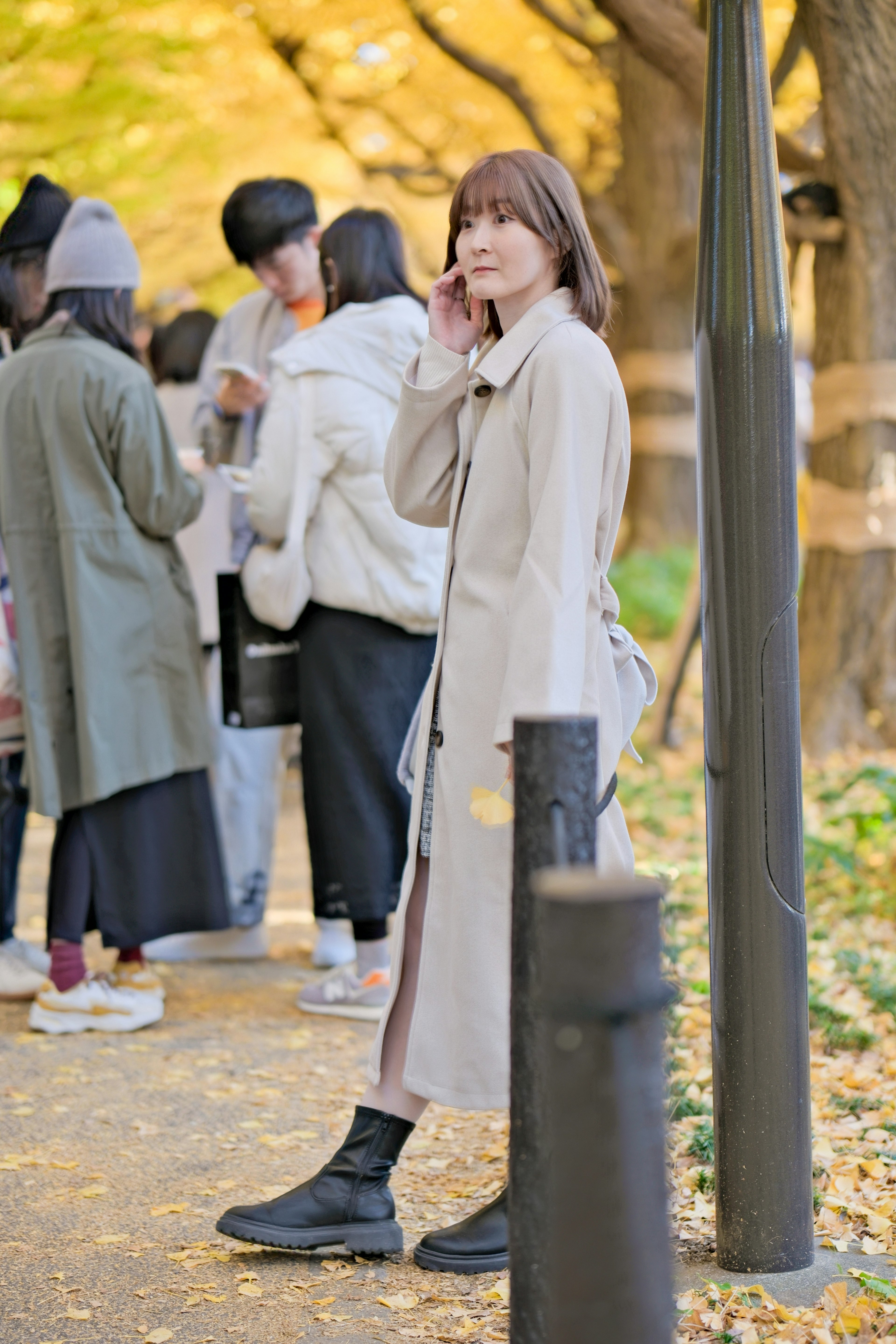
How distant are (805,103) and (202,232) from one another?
952 cm

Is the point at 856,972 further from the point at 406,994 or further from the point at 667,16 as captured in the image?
the point at 667,16

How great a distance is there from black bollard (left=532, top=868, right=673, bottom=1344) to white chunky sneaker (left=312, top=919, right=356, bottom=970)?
3.37 m

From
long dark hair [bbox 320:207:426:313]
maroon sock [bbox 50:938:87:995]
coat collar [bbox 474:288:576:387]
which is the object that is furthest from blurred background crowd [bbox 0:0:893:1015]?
coat collar [bbox 474:288:576:387]

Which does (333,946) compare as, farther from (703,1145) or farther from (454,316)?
(454,316)

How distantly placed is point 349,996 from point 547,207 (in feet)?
8.79

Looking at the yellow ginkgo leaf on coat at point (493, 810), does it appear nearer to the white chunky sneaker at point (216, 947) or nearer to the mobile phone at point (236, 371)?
the mobile phone at point (236, 371)

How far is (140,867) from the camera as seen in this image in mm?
4188

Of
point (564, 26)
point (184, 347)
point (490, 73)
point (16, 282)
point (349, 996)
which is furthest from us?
point (490, 73)

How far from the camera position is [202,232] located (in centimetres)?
1802

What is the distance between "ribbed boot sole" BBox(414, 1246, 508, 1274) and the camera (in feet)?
8.39

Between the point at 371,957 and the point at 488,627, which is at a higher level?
the point at 488,627

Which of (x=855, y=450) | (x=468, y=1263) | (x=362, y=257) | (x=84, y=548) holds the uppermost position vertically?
(x=362, y=257)

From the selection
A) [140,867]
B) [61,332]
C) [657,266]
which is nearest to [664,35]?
[61,332]

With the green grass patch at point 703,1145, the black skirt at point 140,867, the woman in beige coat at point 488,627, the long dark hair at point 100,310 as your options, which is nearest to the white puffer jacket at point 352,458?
the long dark hair at point 100,310
